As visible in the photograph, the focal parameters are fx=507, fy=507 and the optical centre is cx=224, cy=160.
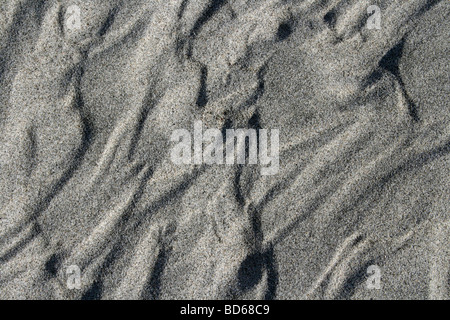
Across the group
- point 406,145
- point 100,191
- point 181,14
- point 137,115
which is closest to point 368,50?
point 406,145

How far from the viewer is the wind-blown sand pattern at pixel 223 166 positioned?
7.34 ft

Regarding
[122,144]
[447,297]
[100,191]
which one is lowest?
[447,297]

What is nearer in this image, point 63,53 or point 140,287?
point 140,287

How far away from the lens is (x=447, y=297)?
224cm

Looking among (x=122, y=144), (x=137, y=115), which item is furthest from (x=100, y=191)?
(x=137, y=115)

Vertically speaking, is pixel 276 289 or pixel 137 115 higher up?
pixel 137 115

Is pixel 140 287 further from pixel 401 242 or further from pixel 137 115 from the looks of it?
pixel 401 242

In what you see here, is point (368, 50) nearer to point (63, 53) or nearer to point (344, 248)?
point (344, 248)

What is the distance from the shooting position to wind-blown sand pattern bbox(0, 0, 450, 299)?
2236mm

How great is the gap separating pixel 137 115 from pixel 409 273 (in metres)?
1.41

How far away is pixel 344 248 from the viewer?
7.39 feet

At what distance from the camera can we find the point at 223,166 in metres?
2.29

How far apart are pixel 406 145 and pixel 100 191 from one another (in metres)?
1.40

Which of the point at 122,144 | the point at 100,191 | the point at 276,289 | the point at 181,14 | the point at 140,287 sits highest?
the point at 181,14
